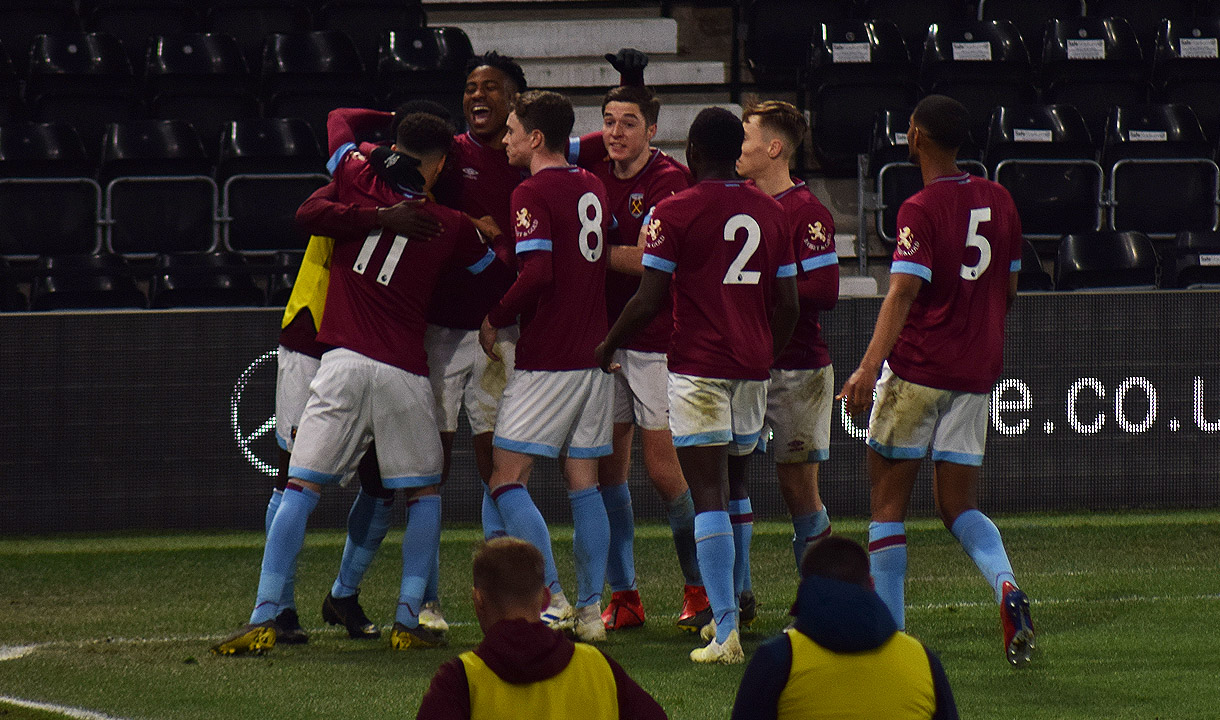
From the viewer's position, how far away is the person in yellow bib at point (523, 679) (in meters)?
2.57

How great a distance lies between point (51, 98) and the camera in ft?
39.1

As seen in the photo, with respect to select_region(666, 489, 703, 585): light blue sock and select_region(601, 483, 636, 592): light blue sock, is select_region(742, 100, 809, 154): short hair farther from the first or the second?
select_region(601, 483, 636, 592): light blue sock

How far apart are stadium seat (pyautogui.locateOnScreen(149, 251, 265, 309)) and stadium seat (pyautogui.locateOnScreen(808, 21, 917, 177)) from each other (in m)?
4.83

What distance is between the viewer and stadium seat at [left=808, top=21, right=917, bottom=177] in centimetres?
1209

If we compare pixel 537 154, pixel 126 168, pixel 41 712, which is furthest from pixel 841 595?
pixel 126 168

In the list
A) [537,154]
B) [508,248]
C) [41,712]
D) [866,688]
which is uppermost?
[537,154]

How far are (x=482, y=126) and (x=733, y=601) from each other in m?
2.49

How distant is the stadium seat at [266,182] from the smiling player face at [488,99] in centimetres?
462

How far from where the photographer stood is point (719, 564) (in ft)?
17.4

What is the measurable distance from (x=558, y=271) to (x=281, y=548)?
1.53 metres

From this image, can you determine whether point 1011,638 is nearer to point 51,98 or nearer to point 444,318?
point 444,318

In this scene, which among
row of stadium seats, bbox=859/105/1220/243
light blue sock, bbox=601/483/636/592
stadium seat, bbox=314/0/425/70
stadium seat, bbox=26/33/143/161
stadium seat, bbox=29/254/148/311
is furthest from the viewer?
stadium seat, bbox=314/0/425/70

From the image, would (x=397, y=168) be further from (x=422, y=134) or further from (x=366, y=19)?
(x=366, y=19)

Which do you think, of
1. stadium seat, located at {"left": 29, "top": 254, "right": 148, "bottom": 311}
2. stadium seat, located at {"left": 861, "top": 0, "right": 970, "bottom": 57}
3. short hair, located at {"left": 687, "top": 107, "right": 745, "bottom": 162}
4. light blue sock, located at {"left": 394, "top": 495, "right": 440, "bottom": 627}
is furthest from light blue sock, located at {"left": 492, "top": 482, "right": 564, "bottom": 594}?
stadium seat, located at {"left": 861, "top": 0, "right": 970, "bottom": 57}
